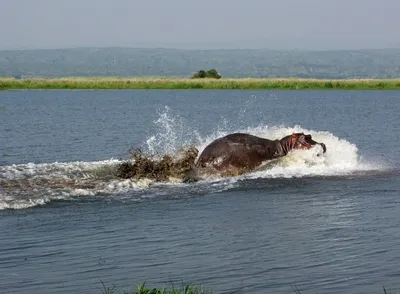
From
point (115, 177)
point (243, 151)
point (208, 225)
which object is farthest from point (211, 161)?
point (208, 225)

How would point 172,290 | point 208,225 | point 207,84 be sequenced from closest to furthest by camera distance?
1. point 172,290
2. point 208,225
3. point 207,84

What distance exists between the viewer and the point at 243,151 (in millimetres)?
23047

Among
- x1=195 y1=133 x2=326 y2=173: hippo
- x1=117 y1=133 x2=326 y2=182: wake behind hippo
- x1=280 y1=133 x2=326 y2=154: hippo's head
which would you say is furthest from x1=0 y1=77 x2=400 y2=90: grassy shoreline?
x1=117 y1=133 x2=326 y2=182: wake behind hippo

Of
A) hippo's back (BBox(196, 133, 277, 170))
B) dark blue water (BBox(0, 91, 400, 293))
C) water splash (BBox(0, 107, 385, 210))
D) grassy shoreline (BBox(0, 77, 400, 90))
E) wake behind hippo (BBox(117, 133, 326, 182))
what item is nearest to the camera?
dark blue water (BBox(0, 91, 400, 293))

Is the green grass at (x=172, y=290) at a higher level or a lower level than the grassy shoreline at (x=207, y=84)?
higher

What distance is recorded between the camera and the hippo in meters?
22.7

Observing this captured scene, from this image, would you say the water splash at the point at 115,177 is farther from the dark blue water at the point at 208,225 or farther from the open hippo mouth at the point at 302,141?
the open hippo mouth at the point at 302,141

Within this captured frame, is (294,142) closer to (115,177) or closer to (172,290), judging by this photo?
(115,177)

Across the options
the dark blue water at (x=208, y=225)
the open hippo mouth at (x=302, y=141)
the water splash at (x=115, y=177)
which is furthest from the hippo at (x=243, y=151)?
the dark blue water at (x=208, y=225)

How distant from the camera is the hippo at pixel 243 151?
2272 centimetres

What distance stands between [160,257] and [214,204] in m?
4.97

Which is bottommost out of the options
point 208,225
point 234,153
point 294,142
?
point 208,225

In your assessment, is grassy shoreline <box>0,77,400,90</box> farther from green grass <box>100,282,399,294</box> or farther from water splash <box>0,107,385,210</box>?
green grass <box>100,282,399,294</box>

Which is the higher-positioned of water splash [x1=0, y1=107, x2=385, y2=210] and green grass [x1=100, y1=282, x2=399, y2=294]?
green grass [x1=100, y1=282, x2=399, y2=294]
